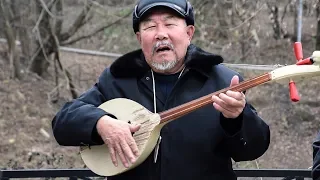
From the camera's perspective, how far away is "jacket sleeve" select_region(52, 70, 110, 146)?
2.33 m

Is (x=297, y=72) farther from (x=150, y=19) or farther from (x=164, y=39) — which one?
(x=150, y=19)

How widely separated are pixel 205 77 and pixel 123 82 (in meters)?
0.36

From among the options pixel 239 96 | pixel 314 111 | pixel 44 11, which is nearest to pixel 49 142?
pixel 44 11

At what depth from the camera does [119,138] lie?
7.36ft

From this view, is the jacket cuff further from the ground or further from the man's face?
the ground

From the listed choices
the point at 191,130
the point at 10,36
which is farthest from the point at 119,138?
the point at 10,36

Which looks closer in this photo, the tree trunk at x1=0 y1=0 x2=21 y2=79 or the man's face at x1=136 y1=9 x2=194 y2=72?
the man's face at x1=136 y1=9 x2=194 y2=72

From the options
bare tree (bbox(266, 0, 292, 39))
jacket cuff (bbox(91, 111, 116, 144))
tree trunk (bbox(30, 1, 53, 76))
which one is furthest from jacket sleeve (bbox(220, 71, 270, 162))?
tree trunk (bbox(30, 1, 53, 76))

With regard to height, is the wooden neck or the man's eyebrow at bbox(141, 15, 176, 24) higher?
the man's eyebrow at bbox(141, 15, 176, 24)

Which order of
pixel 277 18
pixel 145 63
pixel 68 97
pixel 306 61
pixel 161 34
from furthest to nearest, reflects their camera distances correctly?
pixel 68 97 → pixel 277 18 → pixel 145 63 → pixel 161 34 → pixel 306 61

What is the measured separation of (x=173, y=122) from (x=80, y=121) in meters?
0.38

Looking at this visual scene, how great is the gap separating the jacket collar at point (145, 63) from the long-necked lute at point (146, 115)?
149 mm

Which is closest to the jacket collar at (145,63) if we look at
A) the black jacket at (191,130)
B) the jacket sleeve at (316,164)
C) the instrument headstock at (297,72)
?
the black jacket at (191,130)

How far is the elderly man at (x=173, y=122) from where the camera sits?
225 cm
